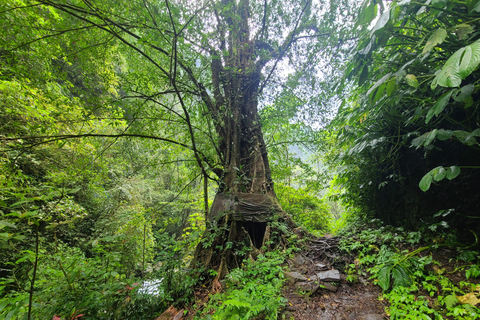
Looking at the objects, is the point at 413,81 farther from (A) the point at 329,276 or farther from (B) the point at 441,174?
(A) the point at 329,276

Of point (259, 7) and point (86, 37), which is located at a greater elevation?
point (259, 7)

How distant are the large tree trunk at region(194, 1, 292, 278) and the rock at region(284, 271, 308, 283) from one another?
0.66m

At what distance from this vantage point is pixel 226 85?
4527 millimetres

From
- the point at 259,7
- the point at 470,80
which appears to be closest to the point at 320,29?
the point at 259,7

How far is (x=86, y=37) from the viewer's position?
116 inches

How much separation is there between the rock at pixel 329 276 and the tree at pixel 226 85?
3.58 ft

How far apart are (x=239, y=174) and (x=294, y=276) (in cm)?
205

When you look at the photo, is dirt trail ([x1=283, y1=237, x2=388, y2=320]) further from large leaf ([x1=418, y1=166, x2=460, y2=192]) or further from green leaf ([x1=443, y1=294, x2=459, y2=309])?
large leaf ([x1=418, y1=166, x2=460, y2=192])

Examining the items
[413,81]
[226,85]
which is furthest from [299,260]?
[226,85]

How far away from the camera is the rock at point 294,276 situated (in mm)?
2291

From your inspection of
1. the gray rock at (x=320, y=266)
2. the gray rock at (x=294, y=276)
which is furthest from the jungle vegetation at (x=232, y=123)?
the gray rock at (x=320, y=266)

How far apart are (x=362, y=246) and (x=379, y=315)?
103 cm

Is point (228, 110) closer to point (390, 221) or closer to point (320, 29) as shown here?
point (320, 29)

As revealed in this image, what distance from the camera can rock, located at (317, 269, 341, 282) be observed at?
221 cm
